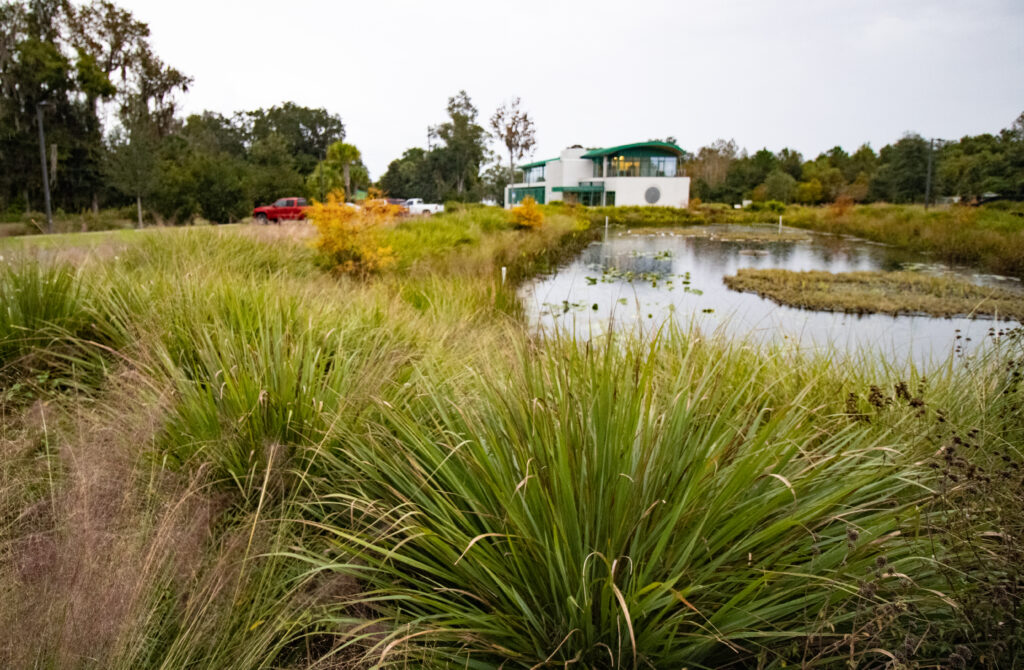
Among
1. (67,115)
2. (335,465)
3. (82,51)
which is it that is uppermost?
(82,51)

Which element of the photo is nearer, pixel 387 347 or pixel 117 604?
pixel 117 604

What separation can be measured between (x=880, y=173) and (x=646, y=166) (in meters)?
19.3

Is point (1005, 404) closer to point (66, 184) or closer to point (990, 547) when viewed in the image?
point (990, 547)

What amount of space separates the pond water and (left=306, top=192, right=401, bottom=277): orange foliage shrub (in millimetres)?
2544

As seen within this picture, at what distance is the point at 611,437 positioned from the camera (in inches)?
74.5

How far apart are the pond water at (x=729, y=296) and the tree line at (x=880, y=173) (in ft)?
29.0

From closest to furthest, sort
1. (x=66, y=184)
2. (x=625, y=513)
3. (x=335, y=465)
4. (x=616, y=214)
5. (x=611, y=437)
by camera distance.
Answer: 1. (x=625, y=513)
2. (x=611, y=437)
3. (x=335, y=465)
4. (x=66, y=184)
5. (x=616, y=214)

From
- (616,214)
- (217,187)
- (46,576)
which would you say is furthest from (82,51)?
(46,576)

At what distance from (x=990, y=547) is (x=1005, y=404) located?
4.78 feet

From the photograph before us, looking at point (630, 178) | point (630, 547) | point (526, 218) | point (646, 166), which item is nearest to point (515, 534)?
point (630, 547)

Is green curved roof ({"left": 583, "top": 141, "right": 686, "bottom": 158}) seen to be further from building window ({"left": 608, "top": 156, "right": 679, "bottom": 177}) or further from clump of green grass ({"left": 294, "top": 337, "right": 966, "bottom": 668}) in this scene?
clump of green grass ({"left": 294, "top": 337, "right": 966, "bottom": 668})

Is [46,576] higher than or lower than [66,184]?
lower

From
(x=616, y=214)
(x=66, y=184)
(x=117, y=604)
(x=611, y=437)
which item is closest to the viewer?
(x=117, y=604)

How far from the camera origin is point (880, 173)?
55.0 meters
